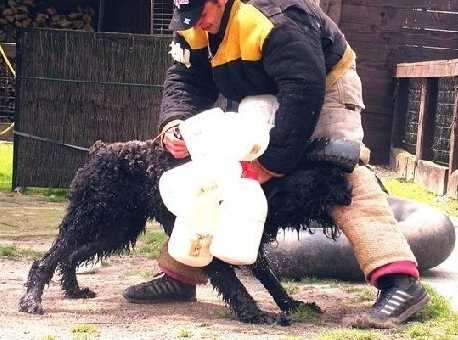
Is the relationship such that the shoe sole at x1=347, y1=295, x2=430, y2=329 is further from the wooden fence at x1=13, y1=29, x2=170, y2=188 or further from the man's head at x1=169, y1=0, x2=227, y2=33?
the wooden fence at x1=13, y1=29, x2=170, y2=188

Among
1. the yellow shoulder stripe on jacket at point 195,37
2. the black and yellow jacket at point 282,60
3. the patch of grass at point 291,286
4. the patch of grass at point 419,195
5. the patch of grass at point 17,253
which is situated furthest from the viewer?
the patch of grass at point 419,195

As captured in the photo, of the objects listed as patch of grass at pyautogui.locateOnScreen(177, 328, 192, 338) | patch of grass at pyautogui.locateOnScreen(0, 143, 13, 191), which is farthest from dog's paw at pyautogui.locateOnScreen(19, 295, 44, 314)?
patch of grass at pyautogui.locateOnScreen(0, 143, 13, 191)

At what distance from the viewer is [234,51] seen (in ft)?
13.4

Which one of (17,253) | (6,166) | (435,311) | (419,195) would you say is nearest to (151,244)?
(17,253)

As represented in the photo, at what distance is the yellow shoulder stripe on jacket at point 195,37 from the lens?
14.1 ft

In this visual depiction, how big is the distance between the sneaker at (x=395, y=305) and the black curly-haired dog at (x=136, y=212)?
345 millimetres

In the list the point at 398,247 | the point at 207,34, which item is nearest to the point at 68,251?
the point at 207,34

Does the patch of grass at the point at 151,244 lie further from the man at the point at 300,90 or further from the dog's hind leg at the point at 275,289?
the man at the point at 300,90

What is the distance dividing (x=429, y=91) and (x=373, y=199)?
18.6 feet

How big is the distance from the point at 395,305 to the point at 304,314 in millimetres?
420

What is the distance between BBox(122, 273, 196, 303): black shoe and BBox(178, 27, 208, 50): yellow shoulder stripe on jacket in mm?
1097

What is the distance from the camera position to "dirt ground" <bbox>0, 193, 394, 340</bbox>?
3699mm

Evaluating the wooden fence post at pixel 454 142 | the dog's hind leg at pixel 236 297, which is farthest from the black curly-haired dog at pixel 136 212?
the wooden fence post at pixel 454 142

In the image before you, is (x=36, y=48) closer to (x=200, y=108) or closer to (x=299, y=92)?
(x=200, y=108)
